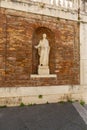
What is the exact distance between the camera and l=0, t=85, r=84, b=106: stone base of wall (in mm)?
11016

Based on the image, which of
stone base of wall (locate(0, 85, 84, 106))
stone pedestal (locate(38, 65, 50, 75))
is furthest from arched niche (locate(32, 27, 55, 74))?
stone base of wall (locate(0, 85, 84, 106))

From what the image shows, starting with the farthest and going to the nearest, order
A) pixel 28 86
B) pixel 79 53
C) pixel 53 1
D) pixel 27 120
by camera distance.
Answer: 1. pixel 79 53
2. pixel 53 1
3. pixel 28 86
4. pixel 27 120

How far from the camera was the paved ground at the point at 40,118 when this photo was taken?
9.56 m

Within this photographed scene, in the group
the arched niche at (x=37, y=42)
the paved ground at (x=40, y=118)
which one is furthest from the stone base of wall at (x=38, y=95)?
the arched niche at (x=37, y=42)

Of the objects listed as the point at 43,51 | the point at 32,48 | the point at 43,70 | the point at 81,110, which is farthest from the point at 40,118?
the point at 32,48

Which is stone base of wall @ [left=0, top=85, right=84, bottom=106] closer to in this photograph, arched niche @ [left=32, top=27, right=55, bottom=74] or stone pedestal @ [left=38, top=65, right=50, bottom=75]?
stone pedestal @ [left=38, top=65, right=50, bottom=75]

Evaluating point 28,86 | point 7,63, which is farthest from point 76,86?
point 7,63

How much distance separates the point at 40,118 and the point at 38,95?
171cm

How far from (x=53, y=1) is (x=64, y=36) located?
63.2 inches

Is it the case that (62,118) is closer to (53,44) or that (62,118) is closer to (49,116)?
(49,116)

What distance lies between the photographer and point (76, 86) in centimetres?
1309

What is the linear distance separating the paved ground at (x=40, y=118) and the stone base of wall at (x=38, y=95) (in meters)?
0.39

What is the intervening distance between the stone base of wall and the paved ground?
388mm

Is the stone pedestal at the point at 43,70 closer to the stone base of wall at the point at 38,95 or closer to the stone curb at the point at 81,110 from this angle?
the stone base of wall at the point at 38,95
